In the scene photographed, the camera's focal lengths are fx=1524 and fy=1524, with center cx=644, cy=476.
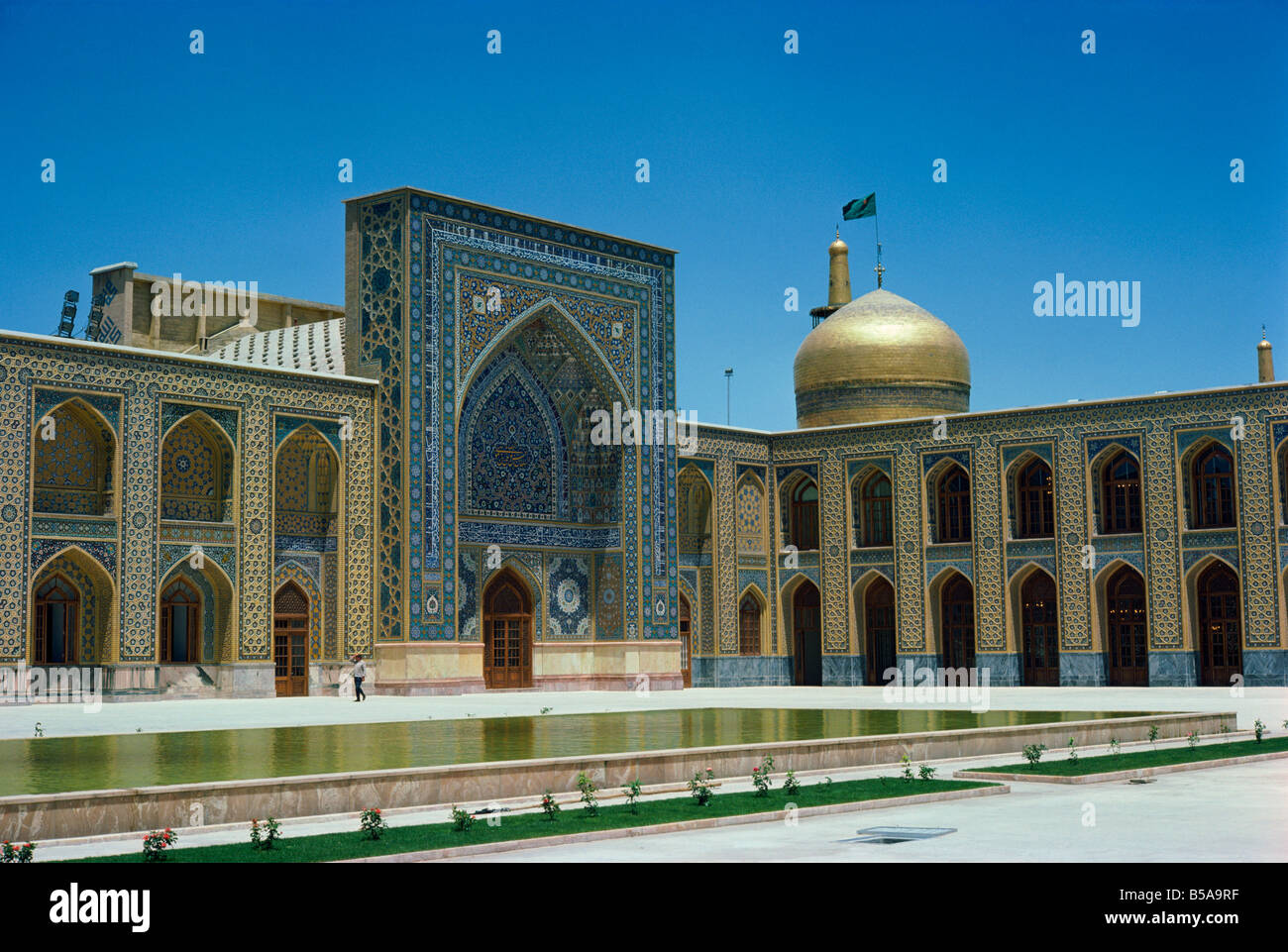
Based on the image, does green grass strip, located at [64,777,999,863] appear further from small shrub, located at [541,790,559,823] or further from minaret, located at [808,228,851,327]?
minaret, located at [808,228,851,327]

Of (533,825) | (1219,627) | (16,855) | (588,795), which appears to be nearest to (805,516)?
(1219,627)

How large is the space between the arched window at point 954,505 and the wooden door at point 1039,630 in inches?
74.0

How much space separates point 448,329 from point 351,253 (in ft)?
8.03

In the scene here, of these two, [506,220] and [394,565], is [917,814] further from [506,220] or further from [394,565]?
[506,220]

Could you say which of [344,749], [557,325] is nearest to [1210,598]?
[557,325]

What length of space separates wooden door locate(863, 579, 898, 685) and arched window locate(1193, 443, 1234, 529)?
24.5ft

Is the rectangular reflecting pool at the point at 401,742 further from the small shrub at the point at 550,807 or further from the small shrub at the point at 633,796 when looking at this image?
the small shrub at the point at 550,807

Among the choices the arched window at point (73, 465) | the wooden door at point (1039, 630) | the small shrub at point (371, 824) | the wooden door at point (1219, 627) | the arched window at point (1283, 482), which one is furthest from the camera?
the wooden door at point (1039, 630)

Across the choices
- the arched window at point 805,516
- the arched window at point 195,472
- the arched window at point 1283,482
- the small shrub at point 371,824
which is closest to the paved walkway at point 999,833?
the small shrub at point 371,824

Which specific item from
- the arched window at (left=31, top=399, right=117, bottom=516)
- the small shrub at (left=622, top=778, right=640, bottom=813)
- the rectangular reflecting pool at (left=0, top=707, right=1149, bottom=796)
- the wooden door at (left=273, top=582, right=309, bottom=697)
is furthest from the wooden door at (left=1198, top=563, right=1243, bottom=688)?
the small shrub at (left=622, top=778, right=640, bottom=813)

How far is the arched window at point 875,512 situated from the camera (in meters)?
36.4

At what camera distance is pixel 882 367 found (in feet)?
137

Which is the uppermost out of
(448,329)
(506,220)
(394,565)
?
(506,220)
